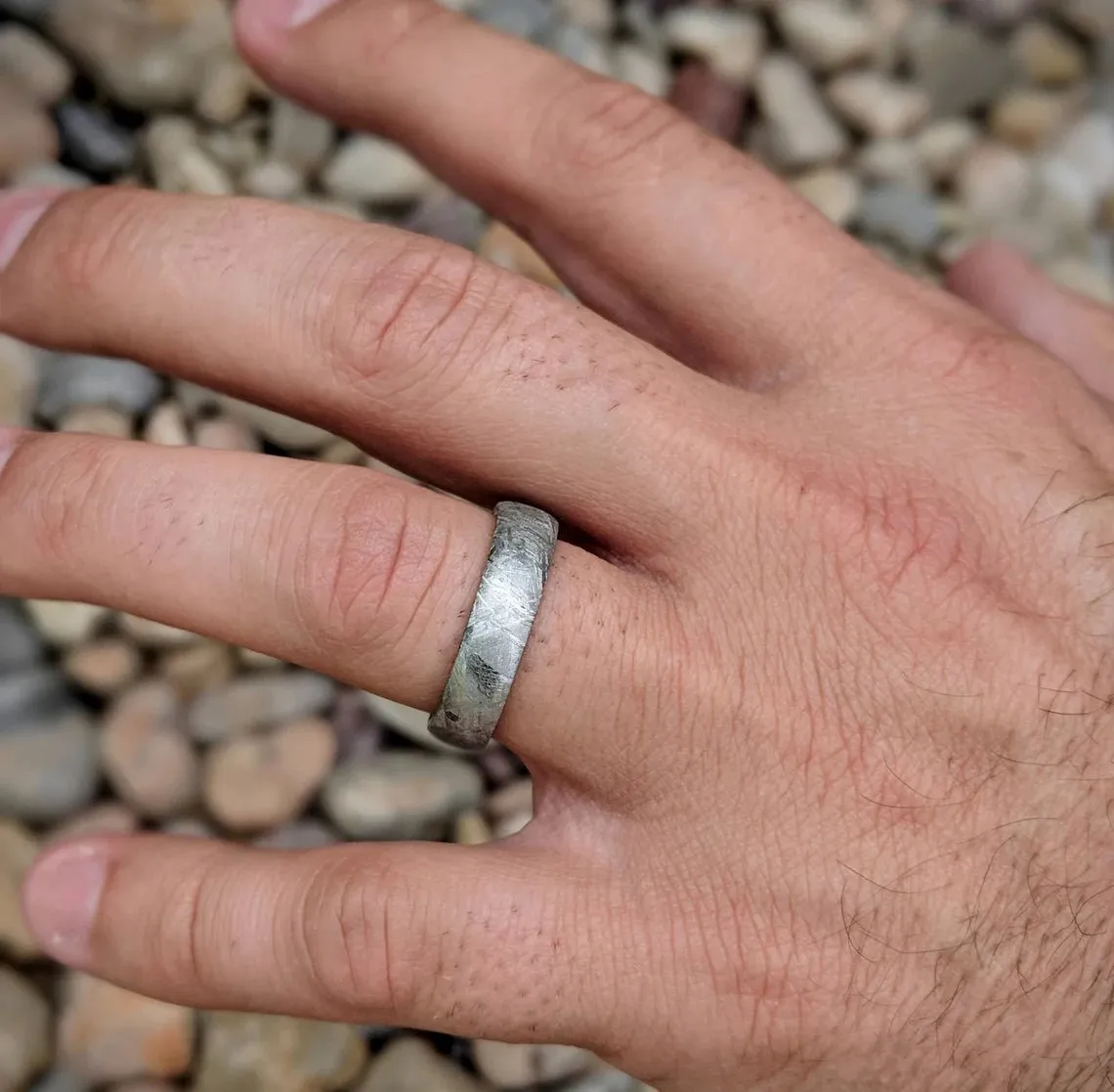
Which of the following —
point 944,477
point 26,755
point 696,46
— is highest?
point 696,46

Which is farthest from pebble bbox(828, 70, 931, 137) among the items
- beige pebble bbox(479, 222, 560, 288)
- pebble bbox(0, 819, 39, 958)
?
pebble bbox(0, 819, 39, 958)

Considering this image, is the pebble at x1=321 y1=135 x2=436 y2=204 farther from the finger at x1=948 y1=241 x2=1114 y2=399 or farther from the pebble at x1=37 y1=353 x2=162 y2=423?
the finger at x1=948 y1=241 x2=1114 y2=399

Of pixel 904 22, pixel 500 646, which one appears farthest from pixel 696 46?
pixel 500 646

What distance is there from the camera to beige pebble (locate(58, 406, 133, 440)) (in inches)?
47.6

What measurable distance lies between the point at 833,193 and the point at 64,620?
1.10 metres

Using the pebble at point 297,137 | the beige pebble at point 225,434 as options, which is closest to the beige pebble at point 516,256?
the pebble at point 297,137

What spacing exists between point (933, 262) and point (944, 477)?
717 millimetres

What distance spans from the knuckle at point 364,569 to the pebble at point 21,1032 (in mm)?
568

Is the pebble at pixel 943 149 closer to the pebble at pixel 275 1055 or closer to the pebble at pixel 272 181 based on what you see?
the pebble at pixel 272 181

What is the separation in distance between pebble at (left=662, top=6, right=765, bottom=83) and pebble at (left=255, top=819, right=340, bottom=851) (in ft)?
3.68

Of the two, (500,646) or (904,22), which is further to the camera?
(904,22)

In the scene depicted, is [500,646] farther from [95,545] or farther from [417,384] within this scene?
[95,545]

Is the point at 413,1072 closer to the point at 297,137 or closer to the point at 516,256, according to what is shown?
the point at 516,256

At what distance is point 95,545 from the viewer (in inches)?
32.7
